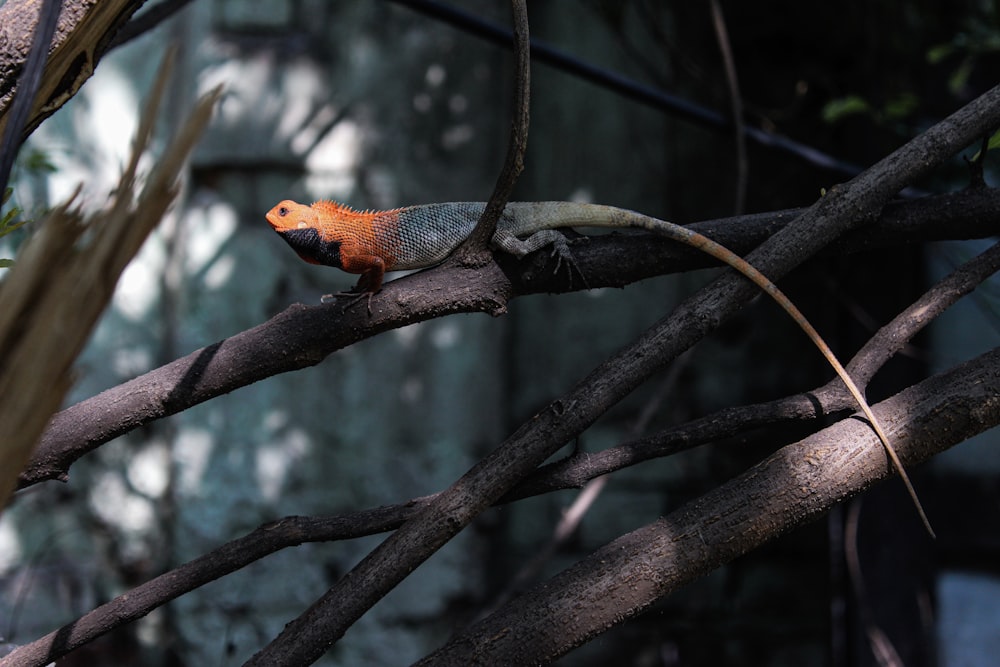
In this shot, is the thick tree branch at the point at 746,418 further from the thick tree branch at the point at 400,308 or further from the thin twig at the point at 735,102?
the thin twig at the point at 735,102

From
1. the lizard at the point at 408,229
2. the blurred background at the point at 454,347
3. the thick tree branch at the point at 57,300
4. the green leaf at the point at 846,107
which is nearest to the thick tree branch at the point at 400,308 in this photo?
the lizard at the point at 408,229

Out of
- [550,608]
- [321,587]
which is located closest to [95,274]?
[550,608]

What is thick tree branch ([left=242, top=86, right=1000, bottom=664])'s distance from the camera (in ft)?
4.73

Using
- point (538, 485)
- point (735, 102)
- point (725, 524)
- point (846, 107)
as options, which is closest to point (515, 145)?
point (538, 485)

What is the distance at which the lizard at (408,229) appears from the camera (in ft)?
6.37

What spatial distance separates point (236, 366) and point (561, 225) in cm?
89

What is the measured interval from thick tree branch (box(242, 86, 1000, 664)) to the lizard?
1.00ft

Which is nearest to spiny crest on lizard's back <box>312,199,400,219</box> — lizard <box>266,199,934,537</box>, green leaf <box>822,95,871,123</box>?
lizard <box>266,199,934,537</box>

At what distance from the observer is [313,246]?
6.70 ft

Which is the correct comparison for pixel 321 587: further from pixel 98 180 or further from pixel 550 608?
pixel 550 608

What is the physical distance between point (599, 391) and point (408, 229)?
2.67ft

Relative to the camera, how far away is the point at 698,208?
11.8 feet

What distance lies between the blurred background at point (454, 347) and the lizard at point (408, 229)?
44.4 inches

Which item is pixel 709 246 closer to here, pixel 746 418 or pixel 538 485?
pixel 746 418
